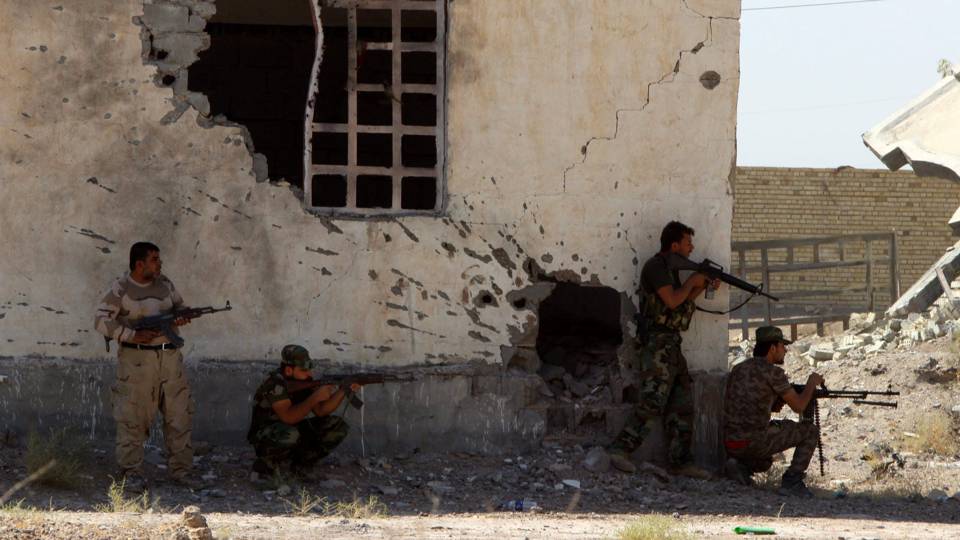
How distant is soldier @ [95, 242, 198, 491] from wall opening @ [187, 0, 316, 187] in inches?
166

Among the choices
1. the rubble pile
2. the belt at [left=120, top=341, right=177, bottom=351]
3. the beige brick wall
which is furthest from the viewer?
the beige brick wall

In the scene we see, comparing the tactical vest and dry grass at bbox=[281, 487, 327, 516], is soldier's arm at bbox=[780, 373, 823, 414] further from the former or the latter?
dry grass at bbox=[281, 487, 327, 516]

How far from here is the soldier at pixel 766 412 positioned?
880cm

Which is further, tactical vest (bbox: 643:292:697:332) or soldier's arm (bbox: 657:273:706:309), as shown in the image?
tactical vest (bbox: 643:292:697:332)

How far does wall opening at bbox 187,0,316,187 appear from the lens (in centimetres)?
1220

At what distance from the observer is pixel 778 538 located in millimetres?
7023

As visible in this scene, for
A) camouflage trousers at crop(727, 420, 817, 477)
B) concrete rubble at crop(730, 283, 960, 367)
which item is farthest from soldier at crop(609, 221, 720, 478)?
concrete rubble at crop(730, 283, 960, 367)

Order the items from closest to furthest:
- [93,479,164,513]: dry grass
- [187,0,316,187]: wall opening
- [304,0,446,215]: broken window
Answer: [93,479,164,513]: dry grass < [304,0,446,215]: broken window < [187,0,316,187]: wall opening

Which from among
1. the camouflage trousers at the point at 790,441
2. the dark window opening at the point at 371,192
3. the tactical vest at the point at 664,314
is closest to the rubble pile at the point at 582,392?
the tactical vest at the point at 664,314

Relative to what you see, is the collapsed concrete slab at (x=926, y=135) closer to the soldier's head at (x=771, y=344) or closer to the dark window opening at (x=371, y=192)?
the dark window opening at (x=371, y=192)

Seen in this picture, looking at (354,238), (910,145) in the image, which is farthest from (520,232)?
(910,145)

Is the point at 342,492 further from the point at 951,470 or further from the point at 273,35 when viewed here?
the point at 273,35

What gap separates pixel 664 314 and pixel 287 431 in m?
2.29

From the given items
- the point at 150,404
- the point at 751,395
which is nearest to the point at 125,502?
the point at 150,404
